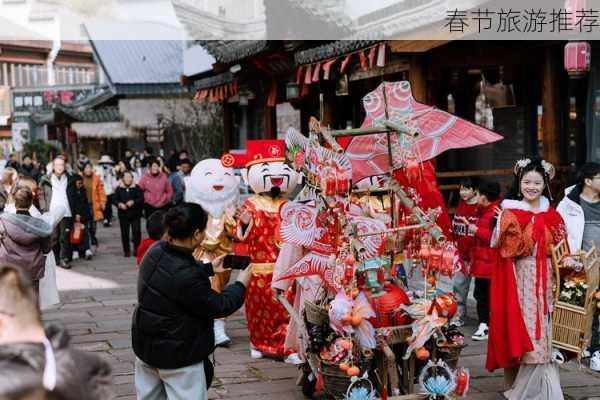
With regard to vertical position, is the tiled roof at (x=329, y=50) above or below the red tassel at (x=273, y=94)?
above

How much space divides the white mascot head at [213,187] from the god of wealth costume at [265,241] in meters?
0.43

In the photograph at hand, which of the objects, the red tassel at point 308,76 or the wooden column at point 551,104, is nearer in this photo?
the wooden column at point 551,104

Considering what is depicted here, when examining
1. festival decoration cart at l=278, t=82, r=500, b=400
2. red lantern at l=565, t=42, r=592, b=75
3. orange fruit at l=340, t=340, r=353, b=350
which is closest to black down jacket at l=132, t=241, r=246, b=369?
orange fruit at l=340, t=340, r=353, b=350

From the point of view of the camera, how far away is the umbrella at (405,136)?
5.34 m

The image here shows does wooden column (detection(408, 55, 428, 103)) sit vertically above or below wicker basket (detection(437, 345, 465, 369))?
above

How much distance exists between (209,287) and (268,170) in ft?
10.7

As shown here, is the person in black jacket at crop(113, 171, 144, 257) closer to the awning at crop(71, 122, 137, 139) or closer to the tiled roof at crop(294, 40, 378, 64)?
the tiled roof at crop(294, 40, 378, 64)

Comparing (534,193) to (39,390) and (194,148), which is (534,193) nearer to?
(39,390)

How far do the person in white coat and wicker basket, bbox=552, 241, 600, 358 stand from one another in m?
1.06

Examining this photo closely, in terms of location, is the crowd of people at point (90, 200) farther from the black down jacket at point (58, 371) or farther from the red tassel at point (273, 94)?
the black down jacket at point (58, 371)

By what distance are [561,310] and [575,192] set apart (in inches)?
63.0

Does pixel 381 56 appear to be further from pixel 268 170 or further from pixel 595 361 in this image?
pixel 595 361

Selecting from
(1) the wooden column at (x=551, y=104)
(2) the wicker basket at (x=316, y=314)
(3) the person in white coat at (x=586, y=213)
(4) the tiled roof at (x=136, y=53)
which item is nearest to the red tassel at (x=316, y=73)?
(1) the wooden column at (x=551, y=104)

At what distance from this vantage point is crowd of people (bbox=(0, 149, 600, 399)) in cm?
253
